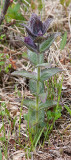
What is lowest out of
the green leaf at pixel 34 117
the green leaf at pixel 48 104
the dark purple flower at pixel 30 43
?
the green leaf at pixel 34 117

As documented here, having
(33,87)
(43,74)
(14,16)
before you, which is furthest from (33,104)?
(14,16)

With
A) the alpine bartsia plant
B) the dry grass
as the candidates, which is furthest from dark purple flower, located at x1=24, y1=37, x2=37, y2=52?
the dry grass

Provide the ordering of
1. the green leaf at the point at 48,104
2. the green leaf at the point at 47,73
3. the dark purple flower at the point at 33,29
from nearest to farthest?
the dark purple flower at the point at 33,29 < the green leaf at the point at 47,73 < the green leaf at the point at 48,104

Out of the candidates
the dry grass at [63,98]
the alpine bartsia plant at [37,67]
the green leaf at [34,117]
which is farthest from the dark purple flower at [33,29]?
the green leaf at [34,117]

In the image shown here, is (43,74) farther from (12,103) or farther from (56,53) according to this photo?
(56,53)

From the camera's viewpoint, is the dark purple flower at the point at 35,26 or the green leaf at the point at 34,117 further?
the green leaf at the point at 34,117

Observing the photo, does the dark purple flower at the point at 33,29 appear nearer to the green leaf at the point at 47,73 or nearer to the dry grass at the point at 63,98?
the green leaf at the point at 47,73

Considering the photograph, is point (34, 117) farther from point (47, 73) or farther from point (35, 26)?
point (35, 26)

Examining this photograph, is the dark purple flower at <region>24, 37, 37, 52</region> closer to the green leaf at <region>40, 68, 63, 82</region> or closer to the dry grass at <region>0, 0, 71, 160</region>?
the green leaf at <region>40, 68, 63, 82</region>
